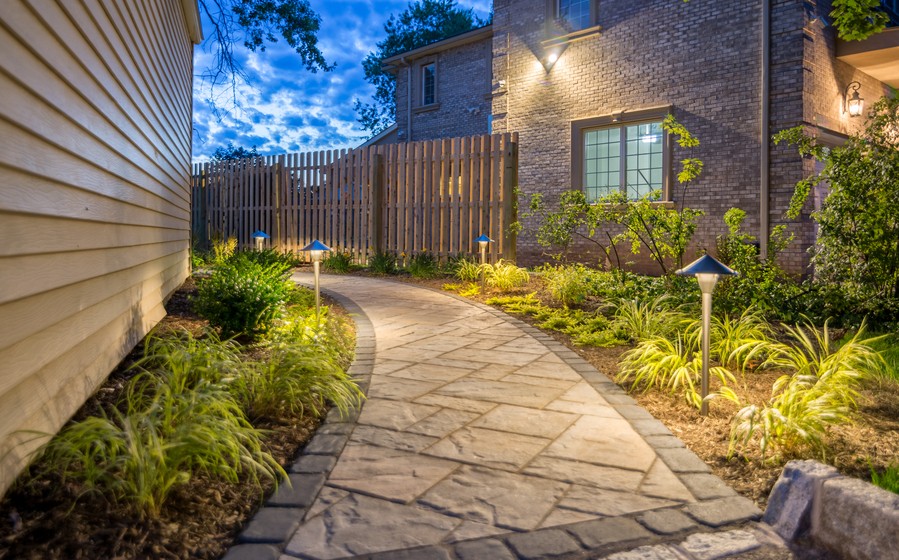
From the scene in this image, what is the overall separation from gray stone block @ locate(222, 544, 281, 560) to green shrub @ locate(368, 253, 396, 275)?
894 centimetres

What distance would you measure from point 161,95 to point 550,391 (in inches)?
189

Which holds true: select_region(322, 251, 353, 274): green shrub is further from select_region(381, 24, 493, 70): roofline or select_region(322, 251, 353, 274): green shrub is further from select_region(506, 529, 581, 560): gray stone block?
select_region(506, 529, 581, 560): gray stone block

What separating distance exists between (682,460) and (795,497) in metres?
0.63

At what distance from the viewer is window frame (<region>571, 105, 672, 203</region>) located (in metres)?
10.2

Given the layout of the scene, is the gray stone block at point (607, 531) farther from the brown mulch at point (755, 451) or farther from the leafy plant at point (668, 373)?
the leafy plant at point (668, 373)

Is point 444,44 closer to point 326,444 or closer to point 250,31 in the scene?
point 250,31

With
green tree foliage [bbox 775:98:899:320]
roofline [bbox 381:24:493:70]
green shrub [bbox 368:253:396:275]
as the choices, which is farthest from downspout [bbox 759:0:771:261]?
roofline [bbox 381:24:493:70]

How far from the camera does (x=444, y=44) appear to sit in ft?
54.5

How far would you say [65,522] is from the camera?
1.93 meters

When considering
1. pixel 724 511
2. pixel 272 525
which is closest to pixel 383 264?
pixel 272 525

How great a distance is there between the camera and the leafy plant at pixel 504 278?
326 inches

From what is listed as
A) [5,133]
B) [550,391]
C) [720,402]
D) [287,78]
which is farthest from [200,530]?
[287,78]

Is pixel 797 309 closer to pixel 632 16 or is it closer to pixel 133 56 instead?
pixel 133 56

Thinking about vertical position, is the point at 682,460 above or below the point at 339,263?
below
